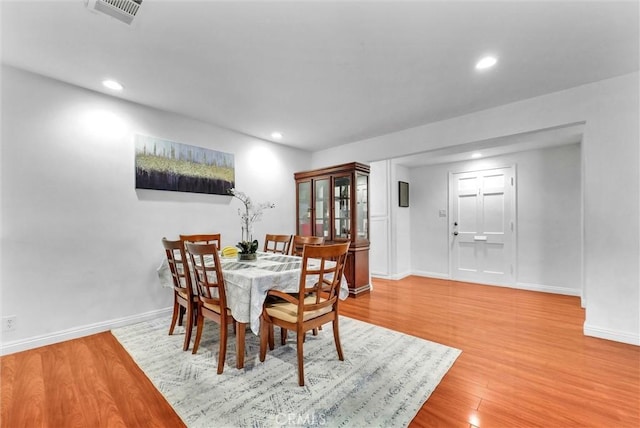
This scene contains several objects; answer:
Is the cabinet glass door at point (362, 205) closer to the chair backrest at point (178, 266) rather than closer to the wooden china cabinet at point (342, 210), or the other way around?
the wooden china cabinet at point (342, 210)

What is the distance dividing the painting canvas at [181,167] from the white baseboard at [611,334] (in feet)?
14.0

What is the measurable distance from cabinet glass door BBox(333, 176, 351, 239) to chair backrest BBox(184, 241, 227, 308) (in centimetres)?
235

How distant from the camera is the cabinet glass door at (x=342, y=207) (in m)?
4.23

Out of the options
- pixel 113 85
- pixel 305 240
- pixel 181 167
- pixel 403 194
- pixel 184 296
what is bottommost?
pixel 184 296

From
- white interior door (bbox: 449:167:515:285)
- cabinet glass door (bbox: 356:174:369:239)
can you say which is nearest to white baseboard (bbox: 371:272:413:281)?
white interior door (bbox: 449:167:515:285)

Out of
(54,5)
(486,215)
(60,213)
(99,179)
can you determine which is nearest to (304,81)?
(54,5)

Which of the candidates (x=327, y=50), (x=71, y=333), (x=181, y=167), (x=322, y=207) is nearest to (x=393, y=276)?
(x=322, y=207)

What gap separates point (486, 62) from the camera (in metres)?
2.26

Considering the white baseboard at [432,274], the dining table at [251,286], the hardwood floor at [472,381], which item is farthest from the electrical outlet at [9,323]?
the white baseboard at [432,274]

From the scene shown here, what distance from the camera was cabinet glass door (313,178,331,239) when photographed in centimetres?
448

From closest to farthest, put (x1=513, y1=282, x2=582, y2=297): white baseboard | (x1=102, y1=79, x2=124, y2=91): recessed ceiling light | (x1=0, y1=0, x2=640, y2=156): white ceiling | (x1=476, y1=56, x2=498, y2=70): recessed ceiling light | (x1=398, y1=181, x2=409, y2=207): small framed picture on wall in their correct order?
1. (x1=0, y1=0, x2=640, y2=156): white ceiling
2. (x1=476, y1=56, x2=498, y2=70): recessed ceiling light
3. (x1=102, y1=79, x2=124, y2=91): recessed ceiling light
4. (x1=513, y1=282, x2=582, y2=297): white baseboard
5. (x1=398, y1=181, x2=409, y2=207): small framed picture on wall

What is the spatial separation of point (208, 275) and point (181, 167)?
1.71m

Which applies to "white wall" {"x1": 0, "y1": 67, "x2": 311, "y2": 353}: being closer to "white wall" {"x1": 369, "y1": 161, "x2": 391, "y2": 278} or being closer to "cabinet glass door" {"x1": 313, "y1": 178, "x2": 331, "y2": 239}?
"cabinet glass door" {"x1": 313, "y1": 178, "x2": 331, "y2": 239}

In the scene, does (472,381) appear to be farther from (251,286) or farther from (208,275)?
(208,275)
